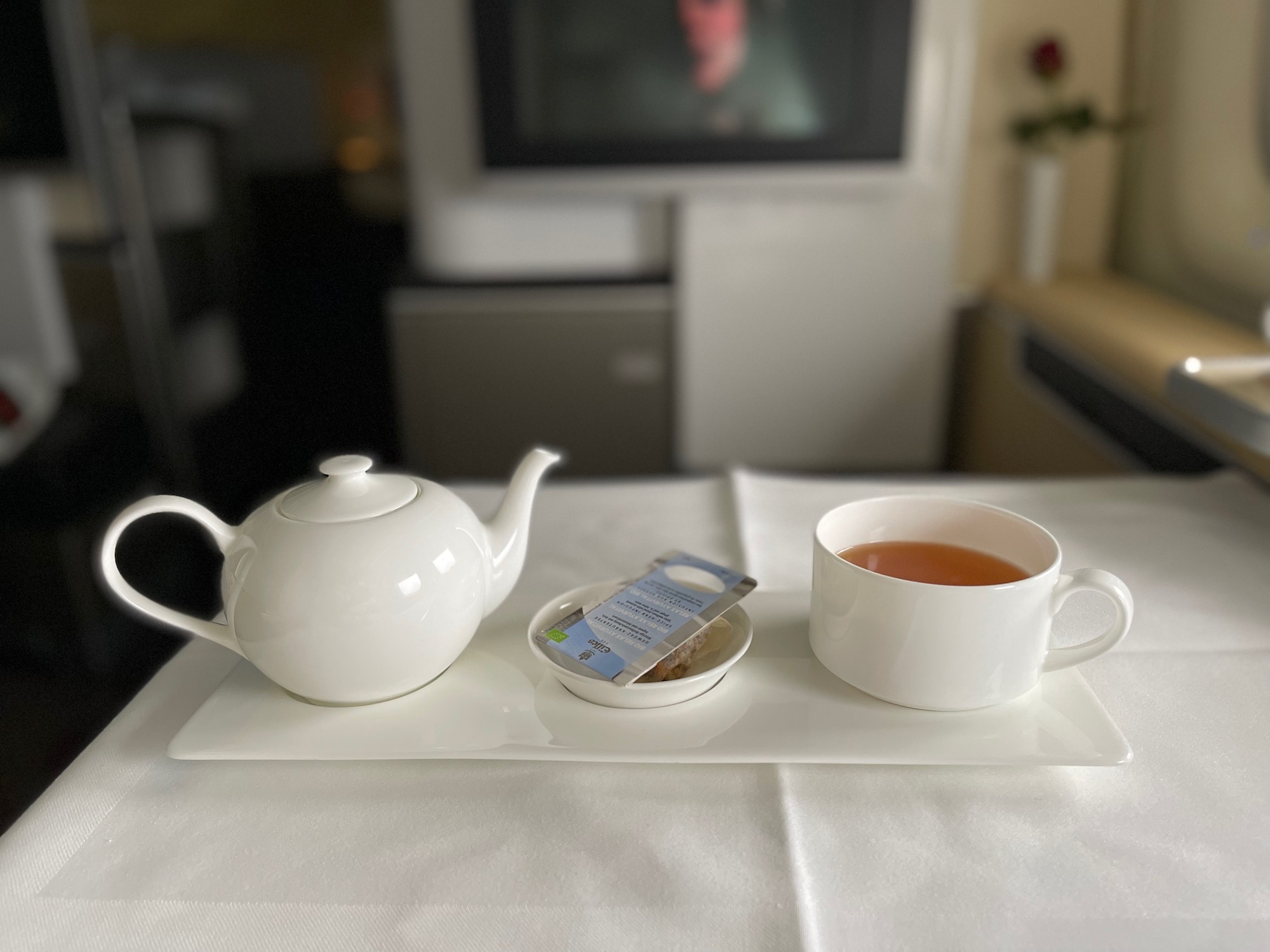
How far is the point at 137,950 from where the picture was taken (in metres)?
0.35

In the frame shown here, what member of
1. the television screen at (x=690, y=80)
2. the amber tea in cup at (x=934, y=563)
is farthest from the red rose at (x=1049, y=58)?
the amber tea in cup at (x=934, y=563)

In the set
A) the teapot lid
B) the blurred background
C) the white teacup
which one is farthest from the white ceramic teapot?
the blurred background

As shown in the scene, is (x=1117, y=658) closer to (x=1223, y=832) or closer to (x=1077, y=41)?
(x=1223, y=832)

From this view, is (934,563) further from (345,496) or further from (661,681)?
(345,496)

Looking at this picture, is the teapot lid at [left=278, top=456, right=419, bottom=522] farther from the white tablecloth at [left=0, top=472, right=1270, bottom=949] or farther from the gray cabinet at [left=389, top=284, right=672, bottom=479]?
the gray cabinet at [left=389, top=284, right=672, bottom=479]

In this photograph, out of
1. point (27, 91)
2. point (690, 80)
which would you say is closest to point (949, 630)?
point (690, 80)

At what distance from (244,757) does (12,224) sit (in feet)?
6.49

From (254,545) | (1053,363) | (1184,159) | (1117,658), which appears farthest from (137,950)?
(1184,159)

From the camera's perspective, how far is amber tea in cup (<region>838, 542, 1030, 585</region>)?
489 millimetres

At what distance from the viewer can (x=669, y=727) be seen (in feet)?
1.47

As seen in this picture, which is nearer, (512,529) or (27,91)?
(512,529)

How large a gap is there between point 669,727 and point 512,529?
0.14 m

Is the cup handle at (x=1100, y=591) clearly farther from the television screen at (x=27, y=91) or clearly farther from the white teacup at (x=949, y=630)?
the television screen at (x=27, y=91)

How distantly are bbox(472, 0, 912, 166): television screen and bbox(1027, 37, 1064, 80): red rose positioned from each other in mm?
225
